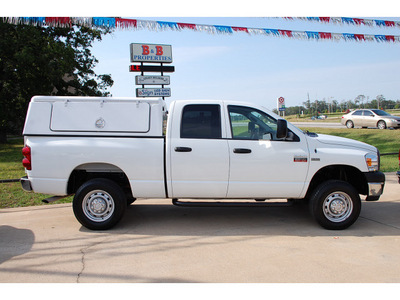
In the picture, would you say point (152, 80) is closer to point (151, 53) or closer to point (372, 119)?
point (151, 53)

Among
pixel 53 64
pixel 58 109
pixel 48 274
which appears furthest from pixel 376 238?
pixel 53 64

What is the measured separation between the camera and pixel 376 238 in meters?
5.05

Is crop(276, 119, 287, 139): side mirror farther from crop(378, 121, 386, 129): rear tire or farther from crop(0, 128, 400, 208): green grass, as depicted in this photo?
crop(378, 121, 386, 129): rear tire

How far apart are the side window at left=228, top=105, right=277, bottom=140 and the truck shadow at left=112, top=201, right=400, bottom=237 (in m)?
1.49

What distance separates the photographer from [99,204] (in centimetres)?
548

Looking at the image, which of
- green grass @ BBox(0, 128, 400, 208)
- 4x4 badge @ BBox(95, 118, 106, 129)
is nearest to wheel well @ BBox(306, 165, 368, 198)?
4x4 badge @ BBox(95, 118, 106, 129)

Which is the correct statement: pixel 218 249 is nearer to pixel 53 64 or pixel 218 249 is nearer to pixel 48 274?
pixel 48 274

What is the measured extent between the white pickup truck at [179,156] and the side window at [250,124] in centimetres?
2

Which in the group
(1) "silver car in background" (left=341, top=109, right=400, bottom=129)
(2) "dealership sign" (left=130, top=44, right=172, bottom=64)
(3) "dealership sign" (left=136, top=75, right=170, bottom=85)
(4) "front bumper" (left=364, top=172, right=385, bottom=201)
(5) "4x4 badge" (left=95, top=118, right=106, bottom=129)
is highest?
(2) "dealership sign" (left=130, top=44, right=172, bottom=64)

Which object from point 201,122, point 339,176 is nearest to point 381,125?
point 339,176

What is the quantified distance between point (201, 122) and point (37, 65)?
1687 centimetres

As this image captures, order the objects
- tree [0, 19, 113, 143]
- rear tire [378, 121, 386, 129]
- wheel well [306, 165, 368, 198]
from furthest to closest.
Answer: rear tire [378, 121, 386, 129] < tree [0, 19, 113, 143] < wheel well [306, 165, 368, 198]

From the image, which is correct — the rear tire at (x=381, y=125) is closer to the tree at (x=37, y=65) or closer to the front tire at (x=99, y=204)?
the tree at (x=37, y=65)

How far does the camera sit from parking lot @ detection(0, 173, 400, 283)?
384 centimetres
